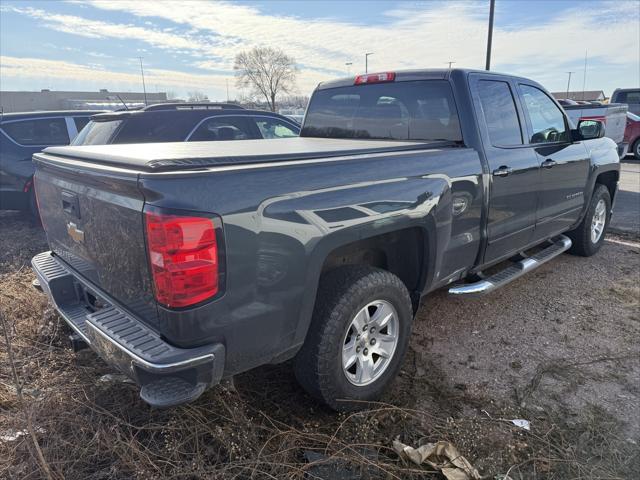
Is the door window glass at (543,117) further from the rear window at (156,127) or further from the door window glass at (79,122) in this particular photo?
the door window glass at (79,122)

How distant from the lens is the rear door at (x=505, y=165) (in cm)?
347

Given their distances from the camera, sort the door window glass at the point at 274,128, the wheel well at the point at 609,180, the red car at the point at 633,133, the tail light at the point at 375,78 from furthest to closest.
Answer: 1. the red car at the point at 633,133
2. the door window glass at the point at 274,128
3. the wheel well at the point at 609,180
4. the tail light at the point at 375,78

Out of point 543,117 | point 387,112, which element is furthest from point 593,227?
point 387,112

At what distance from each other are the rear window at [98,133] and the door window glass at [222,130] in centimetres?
97

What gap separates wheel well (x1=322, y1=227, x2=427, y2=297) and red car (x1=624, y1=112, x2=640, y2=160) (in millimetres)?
16158

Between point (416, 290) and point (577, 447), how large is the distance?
1250mm

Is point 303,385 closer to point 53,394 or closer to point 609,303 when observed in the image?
point 53,394

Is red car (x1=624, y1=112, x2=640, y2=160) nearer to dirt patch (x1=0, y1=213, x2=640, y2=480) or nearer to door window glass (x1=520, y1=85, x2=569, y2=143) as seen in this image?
door window glass (x1=520, y1=85, x2=569, y2=143)

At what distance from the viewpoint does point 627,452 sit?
247cm

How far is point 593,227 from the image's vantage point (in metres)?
5.48

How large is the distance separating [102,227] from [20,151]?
5.73 metres

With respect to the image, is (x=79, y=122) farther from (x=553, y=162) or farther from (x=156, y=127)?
(x=553, y=162)

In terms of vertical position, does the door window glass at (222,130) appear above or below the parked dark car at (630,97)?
below

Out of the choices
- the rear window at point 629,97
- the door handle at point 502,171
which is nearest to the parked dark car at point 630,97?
the rear window at point 629,97
